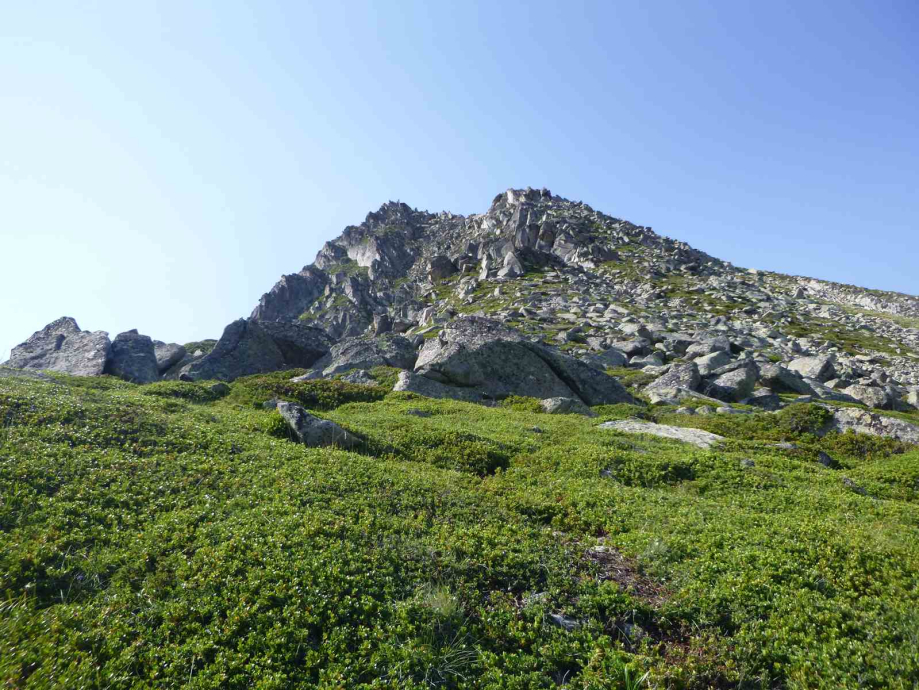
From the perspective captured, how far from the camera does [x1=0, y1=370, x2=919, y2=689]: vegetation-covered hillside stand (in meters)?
7.91

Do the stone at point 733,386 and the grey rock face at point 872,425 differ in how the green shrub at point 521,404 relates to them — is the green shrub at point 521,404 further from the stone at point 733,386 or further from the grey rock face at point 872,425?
the stone at point 733,386

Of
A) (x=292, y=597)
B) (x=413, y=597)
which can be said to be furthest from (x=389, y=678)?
(x=292, y=597)

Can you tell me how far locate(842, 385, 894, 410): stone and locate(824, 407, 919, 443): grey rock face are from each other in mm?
16852

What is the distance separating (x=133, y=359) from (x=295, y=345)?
54.4ft

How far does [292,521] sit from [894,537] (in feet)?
51.1

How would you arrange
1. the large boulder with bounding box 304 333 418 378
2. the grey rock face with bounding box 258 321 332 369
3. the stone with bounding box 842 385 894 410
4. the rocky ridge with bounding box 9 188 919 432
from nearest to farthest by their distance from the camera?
the rocky ridge with bounding box 9 188 919 432 → the stone with bounding box 842 385 894 410 → the large boulder with bounding box 304 333 418 378 → the grey rock face with bounding box 258 321 332 369

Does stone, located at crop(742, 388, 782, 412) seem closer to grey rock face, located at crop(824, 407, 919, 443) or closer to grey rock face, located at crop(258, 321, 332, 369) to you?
grey rock face, located at crop(824, 407, 919, 443)

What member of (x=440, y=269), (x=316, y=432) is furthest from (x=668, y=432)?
(x=440, y=269)

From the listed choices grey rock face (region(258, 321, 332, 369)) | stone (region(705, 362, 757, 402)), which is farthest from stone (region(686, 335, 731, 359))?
grey rock face (region(258, 321, 332, 369))

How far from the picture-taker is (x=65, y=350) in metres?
48.3

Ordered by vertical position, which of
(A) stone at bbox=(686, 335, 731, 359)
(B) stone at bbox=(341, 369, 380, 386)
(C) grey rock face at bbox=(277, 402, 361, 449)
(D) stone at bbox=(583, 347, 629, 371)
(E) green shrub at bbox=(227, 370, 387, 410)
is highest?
(A) stone at bbox=(686, 335, 731, 359)

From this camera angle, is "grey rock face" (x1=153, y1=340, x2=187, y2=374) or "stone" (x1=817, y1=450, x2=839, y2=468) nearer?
"stone" (x1=817, y1=450, x2=839, y2=468)

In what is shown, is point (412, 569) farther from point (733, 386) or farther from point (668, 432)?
point (733, 386)

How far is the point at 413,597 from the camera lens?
30.9 feet
